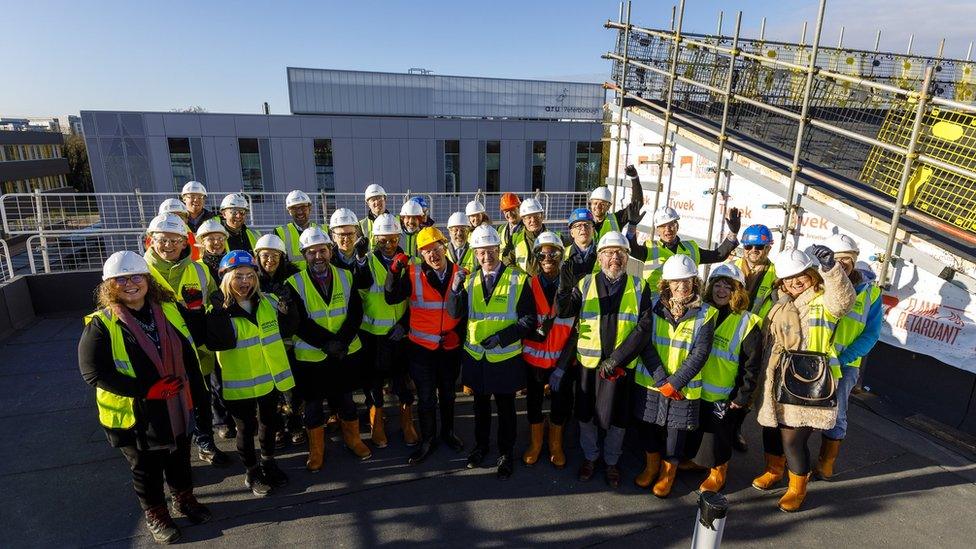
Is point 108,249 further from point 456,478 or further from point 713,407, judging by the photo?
point 713,407

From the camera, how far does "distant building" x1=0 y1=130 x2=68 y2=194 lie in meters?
48.9

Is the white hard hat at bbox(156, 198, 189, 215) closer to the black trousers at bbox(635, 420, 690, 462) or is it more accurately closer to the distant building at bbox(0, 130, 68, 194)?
the black trousers at bbox(635, 420, 690, 462)

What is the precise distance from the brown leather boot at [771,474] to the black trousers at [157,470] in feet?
14.5

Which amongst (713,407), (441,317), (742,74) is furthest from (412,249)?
(742,74)

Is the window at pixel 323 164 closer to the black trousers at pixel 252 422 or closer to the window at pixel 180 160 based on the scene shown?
the window at pixel 180 160

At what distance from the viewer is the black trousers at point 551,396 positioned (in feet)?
13.9

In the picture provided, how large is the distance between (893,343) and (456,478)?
15.1ft

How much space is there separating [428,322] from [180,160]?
22363 mm

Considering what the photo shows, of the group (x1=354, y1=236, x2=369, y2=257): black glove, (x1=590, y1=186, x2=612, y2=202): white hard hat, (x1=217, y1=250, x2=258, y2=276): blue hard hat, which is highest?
(x1=590, y1=186, x2=612, y2=202): white hard hat

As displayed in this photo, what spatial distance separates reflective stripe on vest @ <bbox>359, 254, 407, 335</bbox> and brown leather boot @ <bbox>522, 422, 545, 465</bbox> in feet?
5.11

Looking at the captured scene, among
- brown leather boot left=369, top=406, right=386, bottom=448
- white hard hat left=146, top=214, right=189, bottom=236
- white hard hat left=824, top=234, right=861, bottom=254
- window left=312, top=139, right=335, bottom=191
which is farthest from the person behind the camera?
window left=312, top=139, right=335, bottom=191

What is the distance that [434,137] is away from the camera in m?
24.5

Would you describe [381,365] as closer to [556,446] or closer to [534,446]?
[534,446]

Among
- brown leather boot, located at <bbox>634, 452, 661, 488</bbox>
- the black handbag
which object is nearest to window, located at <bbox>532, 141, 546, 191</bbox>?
brown leather boot, located at <bbox>634, 452, 661, 488</bbox>
